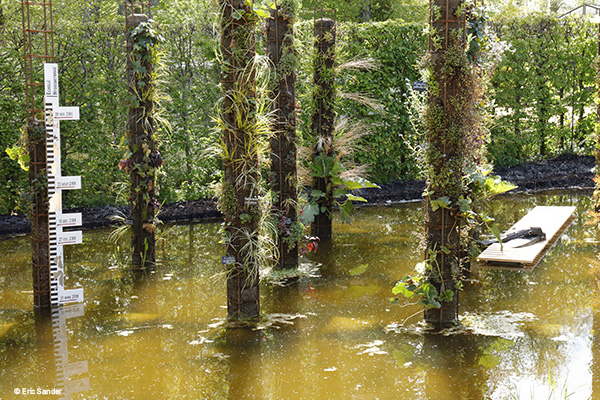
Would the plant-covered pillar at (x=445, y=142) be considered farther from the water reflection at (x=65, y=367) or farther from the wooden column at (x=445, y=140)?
the water reflection at (x=65, y=367)

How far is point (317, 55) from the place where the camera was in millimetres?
7828

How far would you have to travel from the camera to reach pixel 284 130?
267 inches

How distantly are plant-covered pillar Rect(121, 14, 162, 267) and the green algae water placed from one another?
0.43 m

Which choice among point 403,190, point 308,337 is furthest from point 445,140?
point 403,190

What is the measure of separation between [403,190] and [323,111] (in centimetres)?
349

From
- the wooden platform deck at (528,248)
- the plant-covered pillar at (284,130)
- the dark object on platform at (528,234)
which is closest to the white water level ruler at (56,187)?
the plant-covered pillar at (284,130)

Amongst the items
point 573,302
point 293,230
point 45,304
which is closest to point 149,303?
point 45,304

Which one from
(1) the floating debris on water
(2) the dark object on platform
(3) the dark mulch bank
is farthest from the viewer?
(3) the dark mulch bank

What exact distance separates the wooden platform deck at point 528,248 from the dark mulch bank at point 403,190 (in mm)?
3141

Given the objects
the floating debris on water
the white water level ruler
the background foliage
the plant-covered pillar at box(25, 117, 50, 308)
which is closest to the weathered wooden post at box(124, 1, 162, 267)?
the background foliage

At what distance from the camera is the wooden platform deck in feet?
20.1

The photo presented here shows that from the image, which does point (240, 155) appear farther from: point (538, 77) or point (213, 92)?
point (538, 77)

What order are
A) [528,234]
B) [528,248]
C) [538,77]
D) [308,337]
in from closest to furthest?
[308,337]
[528,248]
[528,234]
[538,77]

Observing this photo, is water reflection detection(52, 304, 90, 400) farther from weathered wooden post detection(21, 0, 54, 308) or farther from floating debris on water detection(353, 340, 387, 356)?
floating debris on water detection(353, 340, 387, 356)
